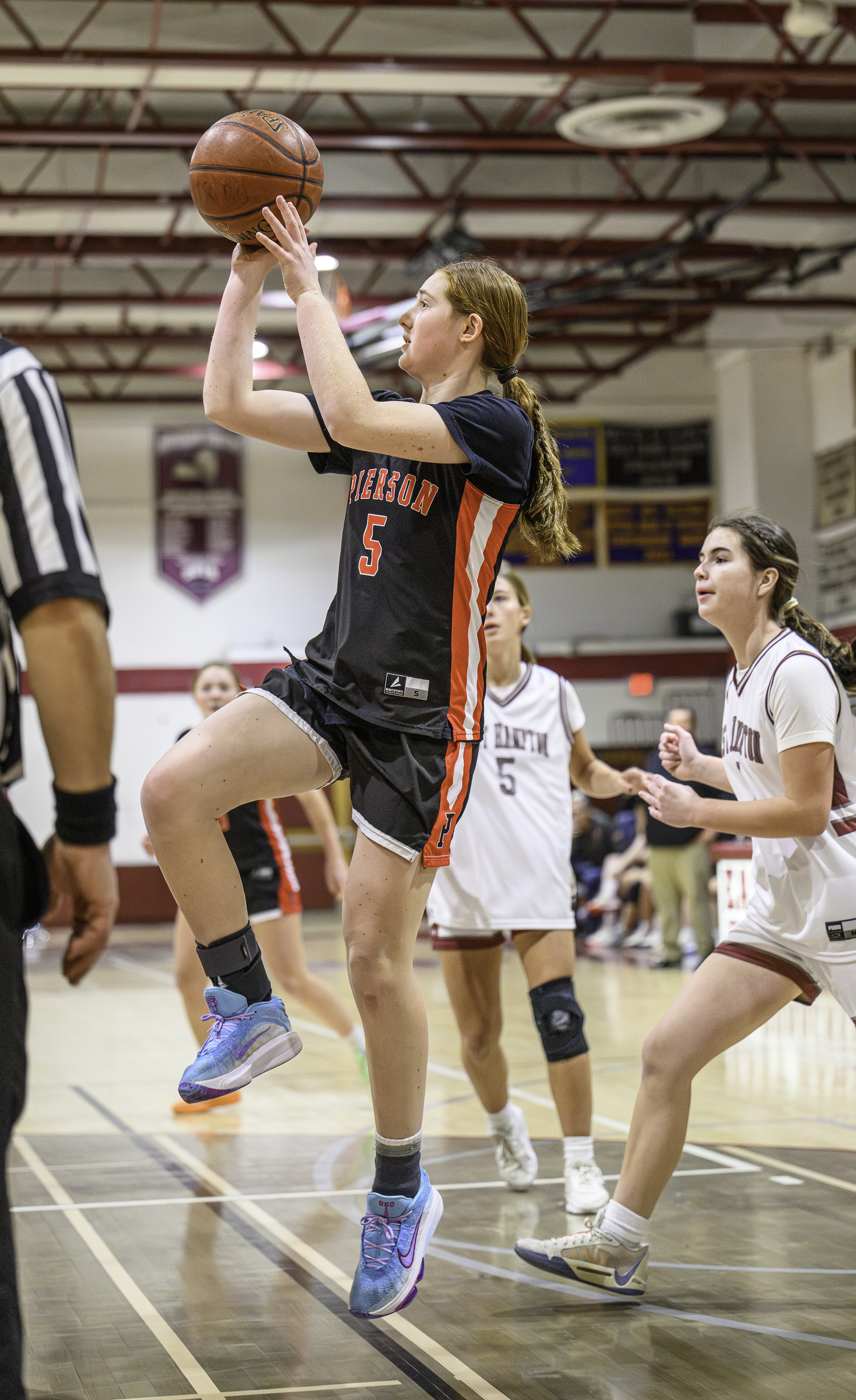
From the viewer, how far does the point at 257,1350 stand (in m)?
3.65

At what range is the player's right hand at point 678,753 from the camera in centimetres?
397

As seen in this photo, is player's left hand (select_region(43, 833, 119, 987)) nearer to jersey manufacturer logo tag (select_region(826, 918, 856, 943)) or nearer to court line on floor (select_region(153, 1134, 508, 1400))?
court line on floor (select_region(153, 1134, 508, 1400))

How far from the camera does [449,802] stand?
3312mm

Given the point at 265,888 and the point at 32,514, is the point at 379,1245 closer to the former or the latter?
the point at 32,514

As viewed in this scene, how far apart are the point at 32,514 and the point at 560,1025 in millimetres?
3167

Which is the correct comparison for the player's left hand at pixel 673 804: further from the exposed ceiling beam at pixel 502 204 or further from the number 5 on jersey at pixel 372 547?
the exposed ceiling beam at pixel 502 204

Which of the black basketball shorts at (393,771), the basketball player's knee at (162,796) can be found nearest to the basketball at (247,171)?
the black basketball shorts at (393,771)

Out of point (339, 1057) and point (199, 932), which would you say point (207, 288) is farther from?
point (199, 932)

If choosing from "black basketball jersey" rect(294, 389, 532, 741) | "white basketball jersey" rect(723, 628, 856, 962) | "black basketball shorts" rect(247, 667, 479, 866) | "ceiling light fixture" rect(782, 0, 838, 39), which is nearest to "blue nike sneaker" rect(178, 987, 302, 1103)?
"black basketball shorts" rect(247, 667, 479, 866)

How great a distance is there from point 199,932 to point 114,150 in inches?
535

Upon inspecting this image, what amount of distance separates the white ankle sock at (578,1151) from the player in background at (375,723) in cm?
160

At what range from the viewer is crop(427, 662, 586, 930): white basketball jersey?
16.8 ft

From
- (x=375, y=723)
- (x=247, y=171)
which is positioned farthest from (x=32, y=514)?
(x=247, y=171)

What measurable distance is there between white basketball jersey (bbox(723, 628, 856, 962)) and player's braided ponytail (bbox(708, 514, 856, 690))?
10 centimetres
